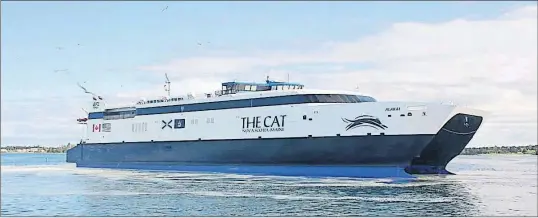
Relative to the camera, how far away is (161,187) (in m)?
26.6

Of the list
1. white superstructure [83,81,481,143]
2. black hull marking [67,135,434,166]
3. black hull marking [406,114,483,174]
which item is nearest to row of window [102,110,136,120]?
white superstructure [83,81,481,143]

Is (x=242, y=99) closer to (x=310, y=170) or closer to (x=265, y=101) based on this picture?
(x=265, y=101)

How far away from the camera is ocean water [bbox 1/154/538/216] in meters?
18.6

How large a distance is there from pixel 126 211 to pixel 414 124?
1608 centimetres

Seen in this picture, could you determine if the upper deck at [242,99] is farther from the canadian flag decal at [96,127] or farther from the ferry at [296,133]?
the canadian flag decal at [96,127]

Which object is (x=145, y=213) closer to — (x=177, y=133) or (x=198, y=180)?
(x=198, y=180)

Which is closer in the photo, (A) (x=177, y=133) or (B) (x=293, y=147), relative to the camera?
(B) (x=293, y=147)

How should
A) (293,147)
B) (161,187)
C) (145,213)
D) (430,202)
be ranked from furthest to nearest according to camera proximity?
(293,147)
(161,187)
(430,202)
(145,213)

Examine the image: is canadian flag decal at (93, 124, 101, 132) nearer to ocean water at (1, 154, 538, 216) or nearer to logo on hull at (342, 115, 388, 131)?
ocean water at (1, 154, 538, 216)

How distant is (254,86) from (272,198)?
18.0 meters

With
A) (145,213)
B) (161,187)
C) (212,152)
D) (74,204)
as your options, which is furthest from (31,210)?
(212,152)

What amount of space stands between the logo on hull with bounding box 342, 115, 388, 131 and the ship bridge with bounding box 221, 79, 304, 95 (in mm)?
6955

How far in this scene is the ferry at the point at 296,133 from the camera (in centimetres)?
3088

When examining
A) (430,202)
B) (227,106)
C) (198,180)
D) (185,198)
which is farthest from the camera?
(227,106)
